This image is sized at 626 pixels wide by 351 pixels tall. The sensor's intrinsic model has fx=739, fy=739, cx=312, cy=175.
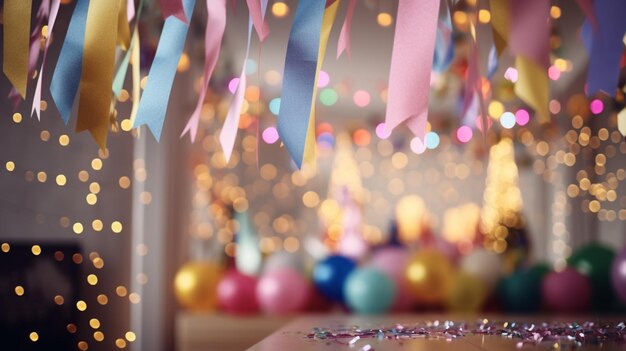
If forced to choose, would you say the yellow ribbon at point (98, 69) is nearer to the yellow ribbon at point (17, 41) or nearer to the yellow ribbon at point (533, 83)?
the yellow ribbon at point (17, 41)

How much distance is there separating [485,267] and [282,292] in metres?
1.03

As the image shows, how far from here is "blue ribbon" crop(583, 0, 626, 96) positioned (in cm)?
107

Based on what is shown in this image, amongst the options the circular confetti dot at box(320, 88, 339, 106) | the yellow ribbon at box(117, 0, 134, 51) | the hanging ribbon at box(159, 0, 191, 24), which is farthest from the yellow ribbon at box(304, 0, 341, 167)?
the circular confetti dot at box(320, 88, 339, 106)

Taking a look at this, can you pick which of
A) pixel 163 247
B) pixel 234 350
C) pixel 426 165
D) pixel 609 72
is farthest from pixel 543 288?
pixel 426 165

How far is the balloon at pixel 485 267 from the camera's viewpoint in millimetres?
3691

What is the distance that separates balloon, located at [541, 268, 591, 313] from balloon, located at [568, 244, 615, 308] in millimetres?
91

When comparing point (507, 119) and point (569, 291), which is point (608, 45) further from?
point (507, 119)

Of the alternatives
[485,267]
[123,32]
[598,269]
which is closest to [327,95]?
[485,267]

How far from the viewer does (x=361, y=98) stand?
6.59 meters

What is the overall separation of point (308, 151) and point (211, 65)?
22 cm

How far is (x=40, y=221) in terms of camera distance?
2.54 meters

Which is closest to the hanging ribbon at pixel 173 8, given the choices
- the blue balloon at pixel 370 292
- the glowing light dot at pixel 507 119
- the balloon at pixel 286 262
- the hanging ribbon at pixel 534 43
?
the hanging ribbon at pixel 534 43

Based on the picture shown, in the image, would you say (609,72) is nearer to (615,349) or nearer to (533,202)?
(615,349)

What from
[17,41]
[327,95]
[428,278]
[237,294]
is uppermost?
[327,95]
